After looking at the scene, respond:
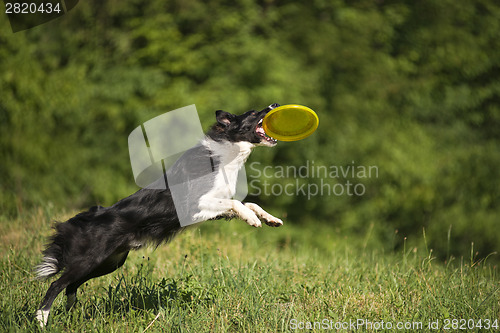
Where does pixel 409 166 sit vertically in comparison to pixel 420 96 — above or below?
below

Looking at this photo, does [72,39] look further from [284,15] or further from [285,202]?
[285,202]

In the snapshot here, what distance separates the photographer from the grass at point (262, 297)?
3.62 meters

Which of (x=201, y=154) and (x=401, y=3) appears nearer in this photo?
(x=201, y=154)

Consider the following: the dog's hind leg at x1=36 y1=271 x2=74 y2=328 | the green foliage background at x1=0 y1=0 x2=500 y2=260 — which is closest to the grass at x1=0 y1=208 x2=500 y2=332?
the dog's hind leg at x1=36 y1=271 x2=74 y2=328

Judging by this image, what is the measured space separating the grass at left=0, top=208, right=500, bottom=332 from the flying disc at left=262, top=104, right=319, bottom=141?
121 centimetres

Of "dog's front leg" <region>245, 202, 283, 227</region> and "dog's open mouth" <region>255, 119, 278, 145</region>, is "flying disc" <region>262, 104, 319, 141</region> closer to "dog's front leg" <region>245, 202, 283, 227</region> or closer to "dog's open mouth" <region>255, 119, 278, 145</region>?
"dog's open mouth" <region>255, 119, 278, 145</region>

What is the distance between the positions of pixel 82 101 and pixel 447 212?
6286 mm

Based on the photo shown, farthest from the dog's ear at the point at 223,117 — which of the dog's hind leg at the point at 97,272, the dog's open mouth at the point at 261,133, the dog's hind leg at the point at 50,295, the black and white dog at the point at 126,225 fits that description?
the dog's hind leg at the point at 50,295

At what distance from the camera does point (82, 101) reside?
855cm

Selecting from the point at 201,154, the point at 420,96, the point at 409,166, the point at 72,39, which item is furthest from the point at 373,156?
the point at 72,39

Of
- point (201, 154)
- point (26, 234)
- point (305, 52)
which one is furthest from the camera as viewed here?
point (305, 52)

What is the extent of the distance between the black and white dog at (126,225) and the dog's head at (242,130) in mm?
273

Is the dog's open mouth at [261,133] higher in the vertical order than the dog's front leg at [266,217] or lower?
higher

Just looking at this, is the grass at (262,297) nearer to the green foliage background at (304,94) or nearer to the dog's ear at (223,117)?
the dog's ear at (223,117)
